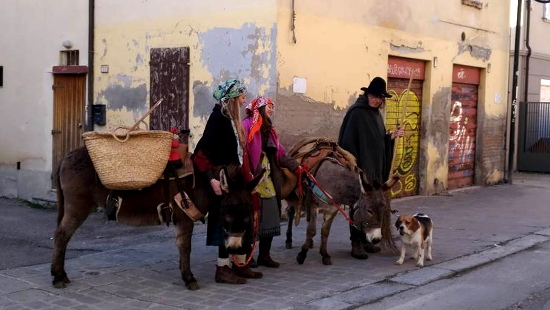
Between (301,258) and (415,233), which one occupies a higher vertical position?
(415,233)

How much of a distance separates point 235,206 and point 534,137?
15.2m

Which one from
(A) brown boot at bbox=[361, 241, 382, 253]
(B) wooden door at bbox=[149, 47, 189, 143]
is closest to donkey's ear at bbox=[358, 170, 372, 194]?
(A) brown boot at bbox=[361, 241, 382, 253]

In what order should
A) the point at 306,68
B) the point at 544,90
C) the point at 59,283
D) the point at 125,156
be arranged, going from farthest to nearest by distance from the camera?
the point at 544,90, the point at 306,68, the point at 59,283, the point at 125,156

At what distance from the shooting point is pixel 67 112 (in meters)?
12.7

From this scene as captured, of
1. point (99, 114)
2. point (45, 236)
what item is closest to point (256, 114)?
point (45, 236)

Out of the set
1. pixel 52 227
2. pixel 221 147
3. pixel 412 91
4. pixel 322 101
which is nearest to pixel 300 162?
pixel 221 147

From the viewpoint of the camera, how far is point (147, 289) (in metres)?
6.50

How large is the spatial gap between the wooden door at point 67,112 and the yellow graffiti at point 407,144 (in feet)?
19.0

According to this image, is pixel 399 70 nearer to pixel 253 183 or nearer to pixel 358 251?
pixel 358 251

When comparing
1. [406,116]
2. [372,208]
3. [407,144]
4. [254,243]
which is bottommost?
[254,243]

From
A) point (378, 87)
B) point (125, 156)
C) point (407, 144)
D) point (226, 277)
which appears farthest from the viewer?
point (407, 144)

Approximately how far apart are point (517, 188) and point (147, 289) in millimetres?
11534

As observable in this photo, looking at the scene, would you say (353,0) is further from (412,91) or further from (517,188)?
(517,188)

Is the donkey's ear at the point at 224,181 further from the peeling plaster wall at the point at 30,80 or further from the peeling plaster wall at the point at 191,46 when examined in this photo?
the peeling plaster wall at the point at 30,80
